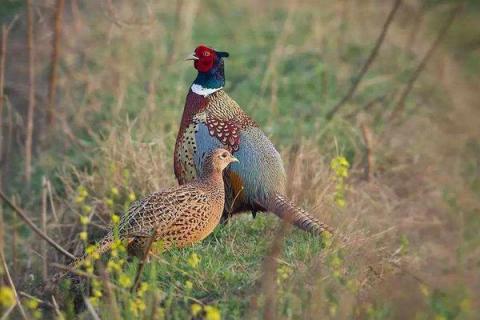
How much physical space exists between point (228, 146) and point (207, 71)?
49 centimetres

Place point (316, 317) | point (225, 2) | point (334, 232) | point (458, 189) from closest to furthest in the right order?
point (316, 317), point (334, 232), point (458, 189), point (225, 2)

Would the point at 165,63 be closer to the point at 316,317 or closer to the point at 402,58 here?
the point at 402,58

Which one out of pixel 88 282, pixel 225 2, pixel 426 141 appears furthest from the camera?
pixel 225 2

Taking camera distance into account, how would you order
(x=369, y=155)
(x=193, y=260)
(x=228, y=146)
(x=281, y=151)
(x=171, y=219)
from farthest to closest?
(x=369, y=155) < (x=281, y=151) < (x=228, y=146) < (x=171, y=219) < (x=193, y=260)

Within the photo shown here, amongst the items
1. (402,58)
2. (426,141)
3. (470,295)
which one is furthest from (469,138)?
(470,295)

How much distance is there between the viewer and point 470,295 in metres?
4.54

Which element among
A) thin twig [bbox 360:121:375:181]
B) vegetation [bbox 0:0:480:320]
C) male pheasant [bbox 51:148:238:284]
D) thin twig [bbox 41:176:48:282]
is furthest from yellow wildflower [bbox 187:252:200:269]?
thin twig [bbox 360:121:375:181]

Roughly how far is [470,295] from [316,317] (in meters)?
0.79

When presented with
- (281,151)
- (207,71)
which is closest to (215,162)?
(207,71)

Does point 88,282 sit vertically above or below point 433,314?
below

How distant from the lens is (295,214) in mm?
5508

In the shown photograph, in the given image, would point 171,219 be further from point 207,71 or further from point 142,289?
point 207,71

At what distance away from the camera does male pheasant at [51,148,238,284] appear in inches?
200

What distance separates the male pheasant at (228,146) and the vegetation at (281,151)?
0.75 feet
